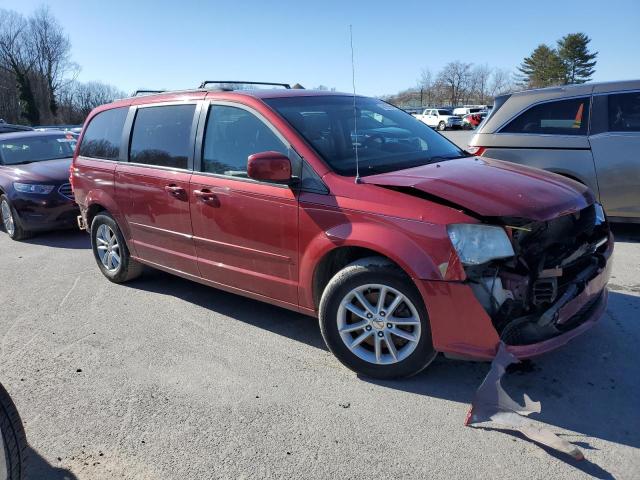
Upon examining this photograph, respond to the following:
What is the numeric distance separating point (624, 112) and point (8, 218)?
344 inches

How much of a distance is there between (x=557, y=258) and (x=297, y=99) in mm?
2255

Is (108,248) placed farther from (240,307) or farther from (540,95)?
(540,95)

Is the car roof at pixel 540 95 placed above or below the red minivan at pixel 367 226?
above

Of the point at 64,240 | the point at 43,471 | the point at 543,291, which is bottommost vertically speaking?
the point at 43,471

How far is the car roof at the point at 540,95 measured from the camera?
605cm

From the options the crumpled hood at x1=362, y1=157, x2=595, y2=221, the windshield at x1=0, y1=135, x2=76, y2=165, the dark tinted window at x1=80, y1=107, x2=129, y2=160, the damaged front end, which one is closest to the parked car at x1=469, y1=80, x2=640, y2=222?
the crumpled hood at x1=362, y1=157, x2=595, y2=221

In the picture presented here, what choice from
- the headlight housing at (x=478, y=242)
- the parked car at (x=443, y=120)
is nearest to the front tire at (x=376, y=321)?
the headlight housing at (x=478, y=242)

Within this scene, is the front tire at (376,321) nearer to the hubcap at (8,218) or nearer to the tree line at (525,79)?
the hubcap at (8,218)

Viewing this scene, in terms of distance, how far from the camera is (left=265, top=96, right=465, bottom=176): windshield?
12.0 ft

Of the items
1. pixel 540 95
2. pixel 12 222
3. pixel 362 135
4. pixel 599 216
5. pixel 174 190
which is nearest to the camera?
pixel 599 216

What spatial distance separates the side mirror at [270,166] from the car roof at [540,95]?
412 cm

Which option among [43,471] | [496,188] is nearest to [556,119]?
[496,188]

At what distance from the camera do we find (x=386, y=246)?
121 inches

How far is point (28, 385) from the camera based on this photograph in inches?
139
